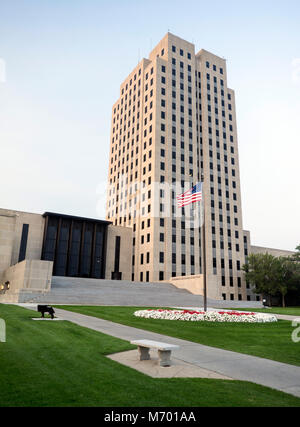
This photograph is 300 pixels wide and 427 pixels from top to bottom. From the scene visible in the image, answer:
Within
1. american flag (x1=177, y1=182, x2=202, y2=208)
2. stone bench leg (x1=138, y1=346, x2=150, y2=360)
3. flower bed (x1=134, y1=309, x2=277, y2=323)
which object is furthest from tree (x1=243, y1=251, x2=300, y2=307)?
stone bench leg (x1=138, y1=346, x2=150, y2=360)

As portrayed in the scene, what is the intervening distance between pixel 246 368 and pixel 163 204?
57261mm

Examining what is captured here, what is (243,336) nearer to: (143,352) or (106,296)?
(143,352)

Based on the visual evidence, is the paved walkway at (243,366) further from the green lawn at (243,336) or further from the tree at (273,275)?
the tree at (273,275)

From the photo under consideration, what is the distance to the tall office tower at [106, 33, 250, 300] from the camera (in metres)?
65.9

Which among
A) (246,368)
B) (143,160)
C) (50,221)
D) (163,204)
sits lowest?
(246,368)

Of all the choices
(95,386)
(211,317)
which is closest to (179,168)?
(211,317)

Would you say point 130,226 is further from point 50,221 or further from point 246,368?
point 246,368

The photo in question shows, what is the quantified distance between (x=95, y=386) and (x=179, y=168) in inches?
2589

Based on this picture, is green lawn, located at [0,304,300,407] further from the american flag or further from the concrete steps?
the concrete steps

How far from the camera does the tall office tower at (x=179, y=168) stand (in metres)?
65.9

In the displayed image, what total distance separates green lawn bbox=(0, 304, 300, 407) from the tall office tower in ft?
178

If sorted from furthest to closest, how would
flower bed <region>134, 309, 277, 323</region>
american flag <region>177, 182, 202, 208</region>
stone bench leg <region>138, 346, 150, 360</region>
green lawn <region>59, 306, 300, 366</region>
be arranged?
american flag <region>177, 182, 202, 208</region>
flower bed <region>134, 309, 277, 323</region>
green lawn <region>59, 306, 300, 366</region>
stone bench leg <region>138, 346, 150, 360</region>
